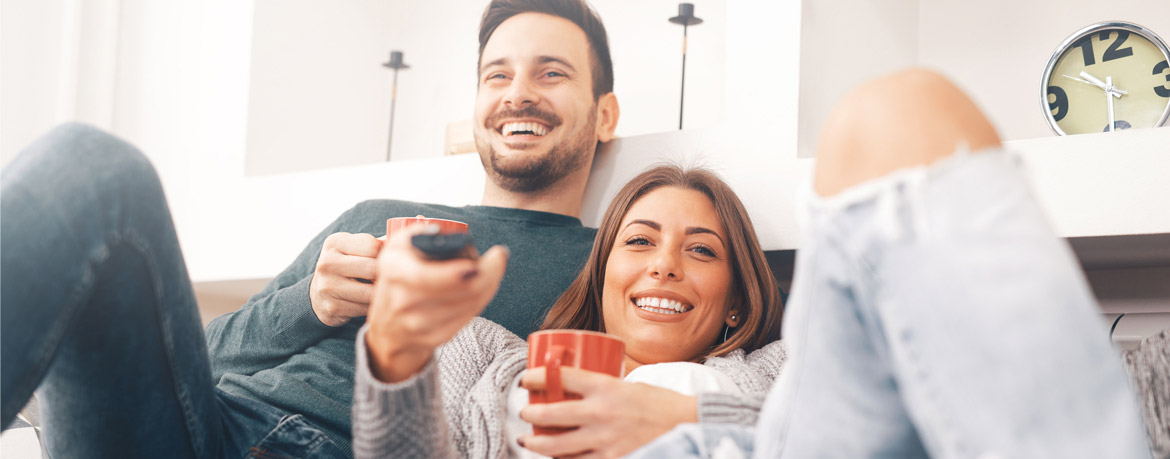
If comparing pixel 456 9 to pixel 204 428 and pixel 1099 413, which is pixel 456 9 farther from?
pixel 1099 413

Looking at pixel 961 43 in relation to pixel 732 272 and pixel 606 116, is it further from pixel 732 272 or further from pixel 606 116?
pixel 732 272

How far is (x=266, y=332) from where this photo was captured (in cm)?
158

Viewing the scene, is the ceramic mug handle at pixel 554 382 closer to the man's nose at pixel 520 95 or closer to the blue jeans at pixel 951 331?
the blue jeans at pixel 951 331

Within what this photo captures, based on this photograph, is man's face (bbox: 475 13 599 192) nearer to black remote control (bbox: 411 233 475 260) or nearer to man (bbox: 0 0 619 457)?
man (bbox: 0 0 619 457)

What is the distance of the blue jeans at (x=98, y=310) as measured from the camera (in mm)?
859

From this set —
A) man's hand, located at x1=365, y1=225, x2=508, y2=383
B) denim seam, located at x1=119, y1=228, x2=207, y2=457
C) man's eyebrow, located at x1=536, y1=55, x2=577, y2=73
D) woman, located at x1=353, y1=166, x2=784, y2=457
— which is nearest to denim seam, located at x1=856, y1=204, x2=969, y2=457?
man's hand, located at x1=365, y1=225, x2=508, y2=383

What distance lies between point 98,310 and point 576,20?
4.37ft

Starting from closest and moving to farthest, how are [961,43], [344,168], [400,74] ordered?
[961,43] → [344,168] → [400,74]

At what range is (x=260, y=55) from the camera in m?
2.87

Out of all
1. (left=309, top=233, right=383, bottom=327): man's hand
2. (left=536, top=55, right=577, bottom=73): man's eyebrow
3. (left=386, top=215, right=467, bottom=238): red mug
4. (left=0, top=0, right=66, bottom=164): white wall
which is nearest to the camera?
(left=386, top=215, right=467, bottom=238): red mug

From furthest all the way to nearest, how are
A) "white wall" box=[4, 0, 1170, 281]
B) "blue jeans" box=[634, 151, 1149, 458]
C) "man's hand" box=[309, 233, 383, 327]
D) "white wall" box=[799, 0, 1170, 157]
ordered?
"white wall" box=[799, 0, 1170, 157] < "white wall" box=[4, 0, 1170, 281] < "man's hand" box=[309, 233, 383, 327] < "blue jeans" box=[634, 151, 1149, 458]

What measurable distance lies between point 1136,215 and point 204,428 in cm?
Result: 135

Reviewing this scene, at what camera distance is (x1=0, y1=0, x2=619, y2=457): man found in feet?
2.87

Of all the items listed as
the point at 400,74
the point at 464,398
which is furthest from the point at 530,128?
the point at 400,74
